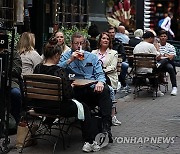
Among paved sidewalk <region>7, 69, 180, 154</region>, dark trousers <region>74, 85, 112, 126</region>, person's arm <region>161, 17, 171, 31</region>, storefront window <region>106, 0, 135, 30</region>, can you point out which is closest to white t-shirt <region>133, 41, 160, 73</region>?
paved sidewalk <region>7, 69, 180, 154</region>

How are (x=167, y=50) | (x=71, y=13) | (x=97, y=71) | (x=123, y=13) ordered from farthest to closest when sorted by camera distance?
(x=123, y=13) → (x=71, y=13) → (x=167, y=50) → (x=97, y=71)

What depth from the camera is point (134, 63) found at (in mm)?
11680

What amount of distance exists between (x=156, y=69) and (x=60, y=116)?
5.25m

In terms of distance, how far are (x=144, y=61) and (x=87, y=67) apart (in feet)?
13.1

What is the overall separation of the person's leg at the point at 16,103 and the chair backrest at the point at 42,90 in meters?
0.99

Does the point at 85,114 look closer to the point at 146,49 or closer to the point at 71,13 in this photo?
the point at 146,49

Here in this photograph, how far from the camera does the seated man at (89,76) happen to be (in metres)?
7.19

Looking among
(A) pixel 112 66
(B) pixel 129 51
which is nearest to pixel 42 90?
(A) pixel 112 66

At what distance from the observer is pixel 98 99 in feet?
24.1

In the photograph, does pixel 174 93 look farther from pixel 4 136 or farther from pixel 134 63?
pixel 4 136

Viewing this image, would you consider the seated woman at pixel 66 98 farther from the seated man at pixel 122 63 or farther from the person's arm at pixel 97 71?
the seated man at pixel 122 63

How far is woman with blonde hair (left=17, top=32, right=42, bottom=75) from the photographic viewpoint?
8.70 meters

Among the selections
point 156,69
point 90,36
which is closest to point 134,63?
point 156,69

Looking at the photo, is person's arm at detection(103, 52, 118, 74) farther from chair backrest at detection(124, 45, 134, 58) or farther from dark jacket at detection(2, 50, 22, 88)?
chair backrest at detection(124, 45, 134, 58)
